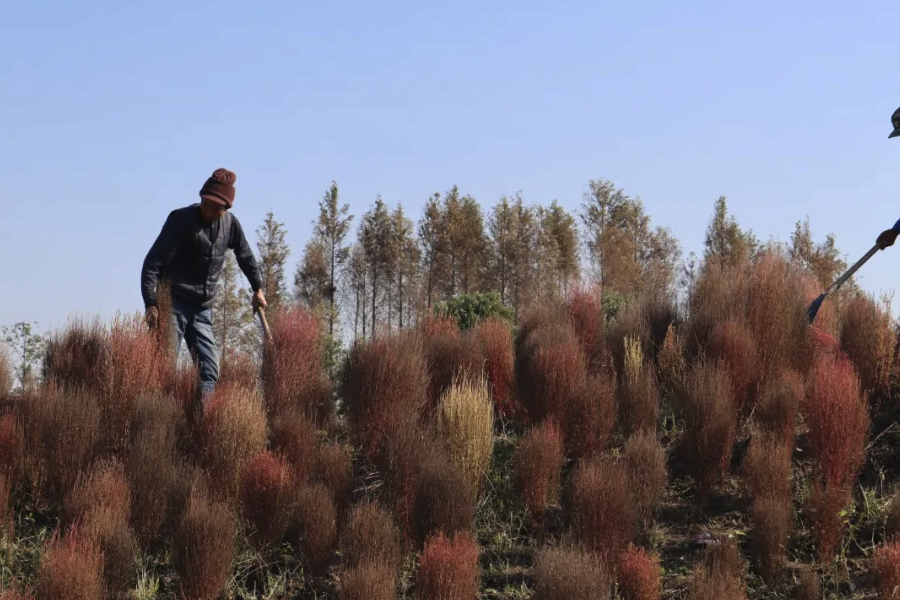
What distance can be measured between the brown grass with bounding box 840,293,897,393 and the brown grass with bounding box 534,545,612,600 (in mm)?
3245

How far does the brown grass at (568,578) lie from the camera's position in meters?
4.92

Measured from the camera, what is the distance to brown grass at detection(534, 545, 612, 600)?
16.1ft

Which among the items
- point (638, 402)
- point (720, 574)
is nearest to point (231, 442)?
point (638, 402)

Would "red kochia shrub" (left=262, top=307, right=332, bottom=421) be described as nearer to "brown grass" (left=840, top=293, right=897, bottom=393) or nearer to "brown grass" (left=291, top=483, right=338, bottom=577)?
"brown grass" (left=291, top=483, right=338, bottom=577)

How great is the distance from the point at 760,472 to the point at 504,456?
73.2 inches

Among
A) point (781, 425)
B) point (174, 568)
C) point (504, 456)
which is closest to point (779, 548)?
point (781, 425)

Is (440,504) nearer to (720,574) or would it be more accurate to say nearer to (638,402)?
(720,574)

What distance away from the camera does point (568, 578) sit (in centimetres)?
494

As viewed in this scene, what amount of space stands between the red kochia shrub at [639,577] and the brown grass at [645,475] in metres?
0.67

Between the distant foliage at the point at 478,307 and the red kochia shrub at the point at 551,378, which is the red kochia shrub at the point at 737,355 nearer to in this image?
the red kochia shrub at the point at 551,378

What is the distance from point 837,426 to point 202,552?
3673mm

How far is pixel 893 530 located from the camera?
5895 mm

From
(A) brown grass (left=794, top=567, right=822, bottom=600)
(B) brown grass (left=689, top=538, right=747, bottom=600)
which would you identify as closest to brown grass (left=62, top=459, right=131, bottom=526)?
(B) brown grass (left=689, top=538, right=747, bottom=600)

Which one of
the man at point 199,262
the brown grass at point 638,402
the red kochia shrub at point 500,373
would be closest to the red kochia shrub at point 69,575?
the man at point 199,262
